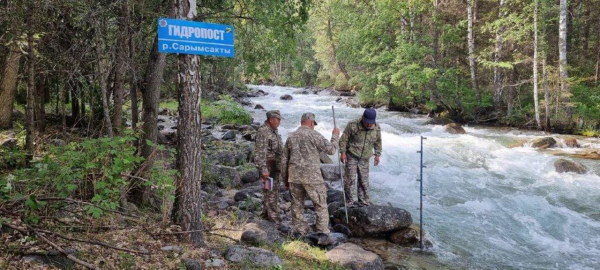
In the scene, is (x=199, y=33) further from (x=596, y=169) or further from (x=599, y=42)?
(x=599, y=42)

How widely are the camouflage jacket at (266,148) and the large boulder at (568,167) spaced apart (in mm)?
9623

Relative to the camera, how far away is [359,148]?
768 centimetres

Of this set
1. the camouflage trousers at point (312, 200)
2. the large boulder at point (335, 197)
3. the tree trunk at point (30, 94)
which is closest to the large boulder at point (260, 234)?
the camouflage trousers at point (312, 200)

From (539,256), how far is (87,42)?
28.5 feet

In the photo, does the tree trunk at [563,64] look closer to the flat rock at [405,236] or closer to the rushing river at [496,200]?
the rushing river at [496,200]

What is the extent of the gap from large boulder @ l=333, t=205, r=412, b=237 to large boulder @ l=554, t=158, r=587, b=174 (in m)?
7.49

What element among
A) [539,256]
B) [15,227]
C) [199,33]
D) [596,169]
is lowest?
[539,256]

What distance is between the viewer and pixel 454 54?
2538cm

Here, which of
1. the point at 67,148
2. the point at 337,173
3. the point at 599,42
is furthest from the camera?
the point at 599,42

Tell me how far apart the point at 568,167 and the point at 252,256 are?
37.0ft

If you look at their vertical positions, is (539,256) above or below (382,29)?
below

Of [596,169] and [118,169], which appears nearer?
[118,169]

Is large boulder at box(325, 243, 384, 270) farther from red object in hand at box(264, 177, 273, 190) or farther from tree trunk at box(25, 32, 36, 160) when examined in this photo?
tree trunk at box(25, 32, 36, 160)

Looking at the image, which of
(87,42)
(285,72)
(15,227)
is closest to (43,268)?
(15,227)
